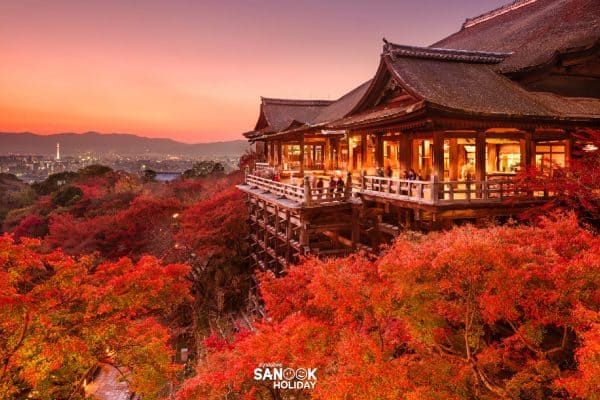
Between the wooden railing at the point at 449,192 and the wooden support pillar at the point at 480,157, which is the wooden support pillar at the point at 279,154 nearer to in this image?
the wooden railing at the point at 449,192

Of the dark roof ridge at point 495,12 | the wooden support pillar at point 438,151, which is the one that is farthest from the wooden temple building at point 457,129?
the dark roof ridge at point 495,12

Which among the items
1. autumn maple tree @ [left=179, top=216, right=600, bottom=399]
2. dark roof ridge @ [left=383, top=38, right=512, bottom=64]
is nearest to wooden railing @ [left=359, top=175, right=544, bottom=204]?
autumn maple tree @ [left=179, top=216, right=600, bottom=399]

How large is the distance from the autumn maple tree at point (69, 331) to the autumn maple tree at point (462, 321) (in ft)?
10.6

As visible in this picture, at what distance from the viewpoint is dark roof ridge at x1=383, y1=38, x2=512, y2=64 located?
715 inches

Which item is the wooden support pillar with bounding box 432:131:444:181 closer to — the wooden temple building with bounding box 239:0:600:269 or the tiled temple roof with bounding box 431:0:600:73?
the wooden temple building with bounding box 239:0:600:269

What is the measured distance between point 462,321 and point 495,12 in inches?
1189

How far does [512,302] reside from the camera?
8.47 meters

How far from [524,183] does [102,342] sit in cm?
1501

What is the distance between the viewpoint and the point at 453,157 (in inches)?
741

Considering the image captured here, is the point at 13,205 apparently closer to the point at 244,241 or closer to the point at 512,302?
the point at 244,241

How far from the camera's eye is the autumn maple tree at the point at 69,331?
10.2 m

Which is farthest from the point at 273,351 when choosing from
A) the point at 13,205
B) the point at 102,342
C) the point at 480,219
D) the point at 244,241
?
the point at 13,205

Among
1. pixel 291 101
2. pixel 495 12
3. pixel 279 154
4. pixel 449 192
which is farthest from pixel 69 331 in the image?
pixel 495 12

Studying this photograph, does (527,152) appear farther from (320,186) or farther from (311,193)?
(320,186)
